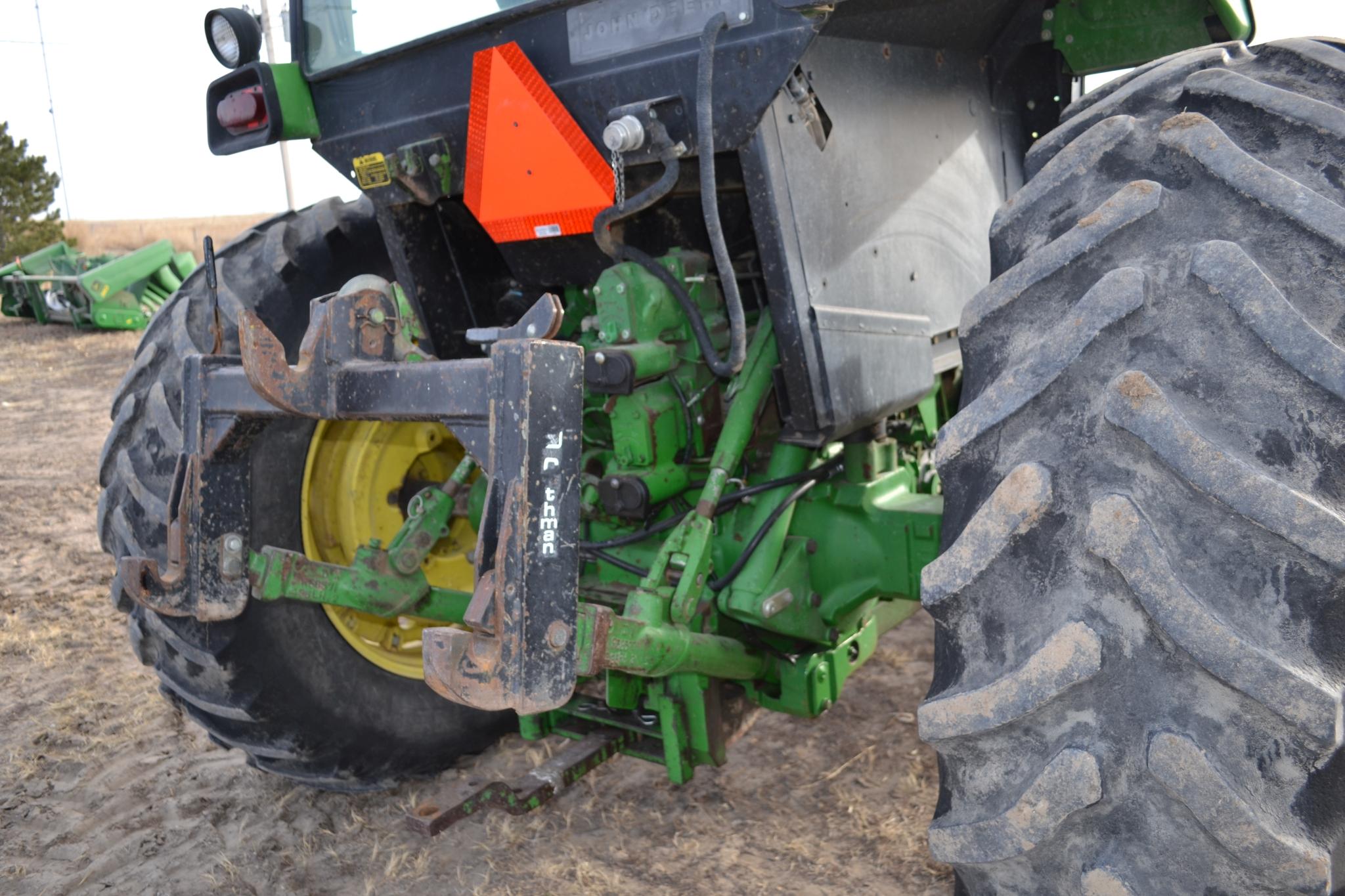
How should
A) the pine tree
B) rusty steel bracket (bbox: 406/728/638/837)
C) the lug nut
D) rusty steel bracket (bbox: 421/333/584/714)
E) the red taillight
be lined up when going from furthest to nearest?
the pine tree, rusty steel bracket (bbox: 406/728/638/837), the red taillight, the lug nut, rusty steel bracket (bbox: 421/333/584/714)

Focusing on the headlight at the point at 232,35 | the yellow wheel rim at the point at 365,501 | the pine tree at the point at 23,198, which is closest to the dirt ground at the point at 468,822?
the yellow wheel rim at the point at 365,501

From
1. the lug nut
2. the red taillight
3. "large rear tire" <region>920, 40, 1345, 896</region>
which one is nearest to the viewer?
"large rear tire" <region>920, 40, 1345, 896</region>

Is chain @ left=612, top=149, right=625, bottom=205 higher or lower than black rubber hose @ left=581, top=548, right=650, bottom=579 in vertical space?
higher

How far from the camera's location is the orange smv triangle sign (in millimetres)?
1979

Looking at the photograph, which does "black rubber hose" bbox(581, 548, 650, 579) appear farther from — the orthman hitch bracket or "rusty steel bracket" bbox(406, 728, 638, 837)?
the orthman hitch bracket

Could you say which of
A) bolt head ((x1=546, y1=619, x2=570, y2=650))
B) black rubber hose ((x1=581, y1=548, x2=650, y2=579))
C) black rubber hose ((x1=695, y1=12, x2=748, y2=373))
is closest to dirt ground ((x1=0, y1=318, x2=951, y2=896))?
black rubber hose ((x1=581, y1=548, x2=650, y2=579))

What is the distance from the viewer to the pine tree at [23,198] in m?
23.0

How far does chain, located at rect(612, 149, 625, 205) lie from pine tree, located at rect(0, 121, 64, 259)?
81.3 ft

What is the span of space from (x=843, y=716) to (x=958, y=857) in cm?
180

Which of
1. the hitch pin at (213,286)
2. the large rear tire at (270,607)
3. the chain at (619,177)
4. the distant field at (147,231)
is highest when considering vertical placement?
the distant field at (147,231)

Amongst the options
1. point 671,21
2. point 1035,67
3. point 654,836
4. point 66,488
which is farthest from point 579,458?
point 66,488

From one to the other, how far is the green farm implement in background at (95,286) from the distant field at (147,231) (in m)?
8.53

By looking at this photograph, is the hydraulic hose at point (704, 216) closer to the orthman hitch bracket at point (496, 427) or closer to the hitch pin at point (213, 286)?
the orthman hitch bracket at point (496, 427)

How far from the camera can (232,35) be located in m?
2.39
